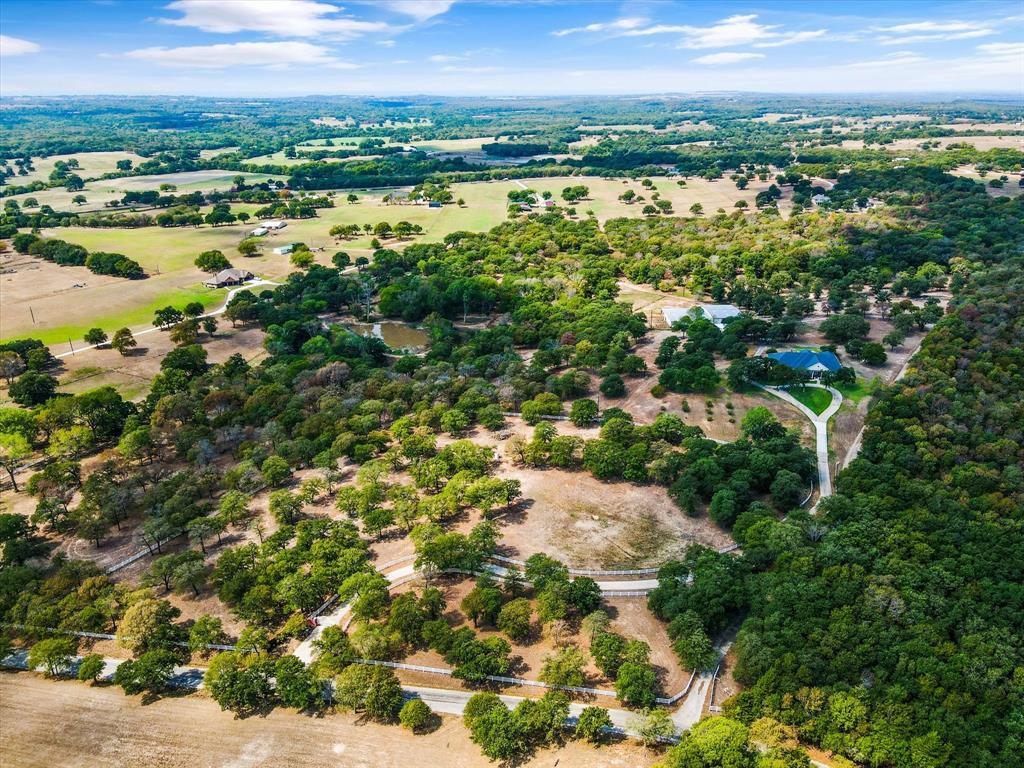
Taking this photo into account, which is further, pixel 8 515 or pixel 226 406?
pixel 226 406

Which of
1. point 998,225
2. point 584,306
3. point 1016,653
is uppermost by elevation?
point 998,225

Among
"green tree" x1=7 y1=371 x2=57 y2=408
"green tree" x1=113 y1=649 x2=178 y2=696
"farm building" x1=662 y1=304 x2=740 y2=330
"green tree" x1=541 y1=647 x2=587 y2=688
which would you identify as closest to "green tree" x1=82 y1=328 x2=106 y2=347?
"green tree" x1=7 y1=371 x2=57 y2=408

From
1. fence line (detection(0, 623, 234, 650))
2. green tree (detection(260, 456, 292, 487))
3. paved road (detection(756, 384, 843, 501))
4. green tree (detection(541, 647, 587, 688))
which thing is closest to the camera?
green tree (detection(541, 647, 587, 688))

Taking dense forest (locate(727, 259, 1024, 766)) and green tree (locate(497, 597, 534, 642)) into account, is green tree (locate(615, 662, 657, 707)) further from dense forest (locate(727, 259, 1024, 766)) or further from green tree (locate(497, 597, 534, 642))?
green tree (locate(497, 597, 534, 642))

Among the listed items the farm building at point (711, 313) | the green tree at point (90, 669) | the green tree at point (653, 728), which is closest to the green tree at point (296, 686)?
the green tree at point (90, 669)

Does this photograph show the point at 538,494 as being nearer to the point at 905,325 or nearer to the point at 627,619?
the point at 627,619

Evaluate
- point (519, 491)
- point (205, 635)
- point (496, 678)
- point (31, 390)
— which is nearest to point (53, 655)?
point (205, 635)

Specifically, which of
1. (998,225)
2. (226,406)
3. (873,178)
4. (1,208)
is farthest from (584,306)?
(1,208)

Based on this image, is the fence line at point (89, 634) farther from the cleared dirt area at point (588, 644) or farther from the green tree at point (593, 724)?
the green tree at point (593, 724)
